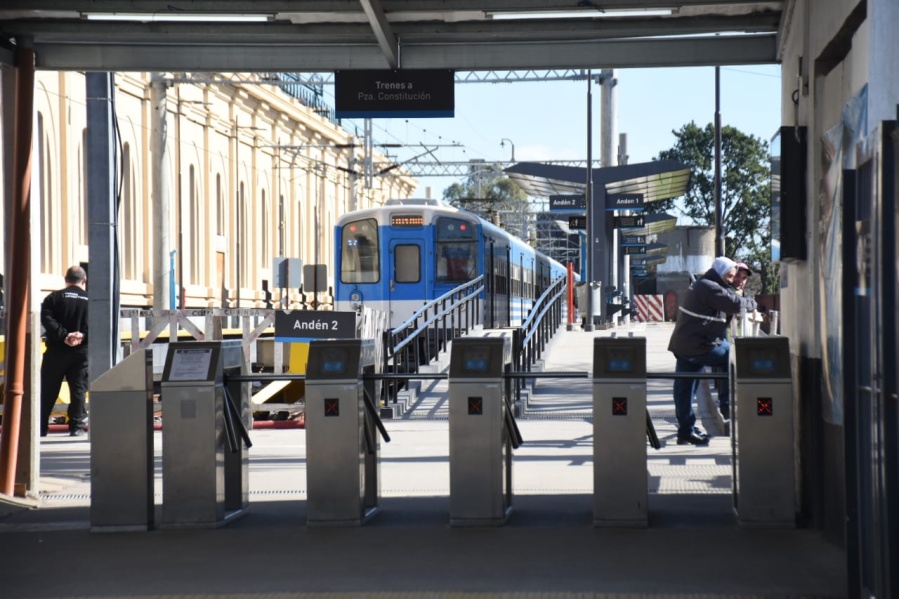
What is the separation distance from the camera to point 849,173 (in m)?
5.07

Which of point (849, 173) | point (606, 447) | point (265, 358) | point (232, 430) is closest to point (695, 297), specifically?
point (606, 447)

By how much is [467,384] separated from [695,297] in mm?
4334

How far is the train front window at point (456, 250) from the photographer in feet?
79.4

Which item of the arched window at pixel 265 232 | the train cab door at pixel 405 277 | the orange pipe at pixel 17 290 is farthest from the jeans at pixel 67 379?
the arched window at pixel 265 232

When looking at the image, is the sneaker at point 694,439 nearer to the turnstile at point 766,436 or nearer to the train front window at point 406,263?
the turnstile at point 766,436

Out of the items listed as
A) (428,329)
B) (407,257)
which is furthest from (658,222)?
(428,329)

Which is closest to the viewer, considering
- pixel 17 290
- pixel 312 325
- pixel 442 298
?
pixel 17 290

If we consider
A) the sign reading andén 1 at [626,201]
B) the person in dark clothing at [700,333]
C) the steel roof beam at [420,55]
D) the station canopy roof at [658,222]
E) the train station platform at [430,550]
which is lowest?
the train station platform at [430,550]

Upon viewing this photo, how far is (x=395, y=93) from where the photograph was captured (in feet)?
35.4

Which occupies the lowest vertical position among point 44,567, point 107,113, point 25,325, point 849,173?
point 44,567

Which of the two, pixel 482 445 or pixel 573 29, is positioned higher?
pixel 573 29

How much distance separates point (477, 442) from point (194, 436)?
5.66 feet

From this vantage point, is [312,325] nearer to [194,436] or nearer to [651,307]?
[194,436]

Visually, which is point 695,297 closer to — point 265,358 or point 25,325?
point 25,325
